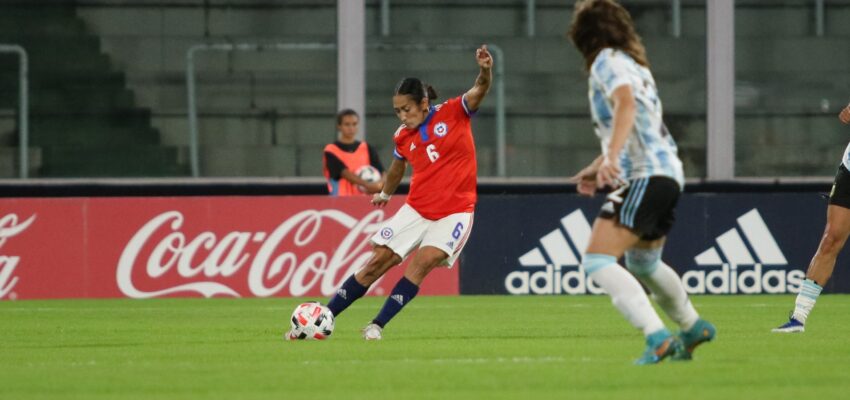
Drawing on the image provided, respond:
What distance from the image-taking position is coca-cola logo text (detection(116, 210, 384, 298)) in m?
16.4

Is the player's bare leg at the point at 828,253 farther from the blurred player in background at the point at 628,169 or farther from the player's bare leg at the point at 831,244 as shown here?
the blurred player in background at the point at 628,169

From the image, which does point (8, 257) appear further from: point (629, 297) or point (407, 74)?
point (629, 297)

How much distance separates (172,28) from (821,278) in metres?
10.6

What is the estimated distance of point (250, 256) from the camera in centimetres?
1650

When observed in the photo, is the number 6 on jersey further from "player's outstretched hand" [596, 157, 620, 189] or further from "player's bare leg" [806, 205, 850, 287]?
"player's outstretched hand" [596, 157, 620, 189]

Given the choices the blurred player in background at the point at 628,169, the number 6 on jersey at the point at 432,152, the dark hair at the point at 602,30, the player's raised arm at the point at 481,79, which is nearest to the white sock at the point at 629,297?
the blurred player in background at the point at 628,169

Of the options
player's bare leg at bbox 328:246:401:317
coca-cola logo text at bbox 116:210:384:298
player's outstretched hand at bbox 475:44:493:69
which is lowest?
coca-cola logo text at bbox 116:210:384:298

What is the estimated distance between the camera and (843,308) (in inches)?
566

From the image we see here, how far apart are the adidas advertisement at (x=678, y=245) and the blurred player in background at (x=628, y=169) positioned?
8.61 metres

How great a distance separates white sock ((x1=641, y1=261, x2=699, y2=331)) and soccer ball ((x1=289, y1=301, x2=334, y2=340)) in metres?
2.85

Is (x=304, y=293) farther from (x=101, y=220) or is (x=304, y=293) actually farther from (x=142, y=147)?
(x=142, y=147)

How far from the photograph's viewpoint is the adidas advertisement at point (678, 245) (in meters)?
16.7

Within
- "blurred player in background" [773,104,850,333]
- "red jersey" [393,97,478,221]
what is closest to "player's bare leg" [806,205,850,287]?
"blurred player in background" [773,104,850,333]

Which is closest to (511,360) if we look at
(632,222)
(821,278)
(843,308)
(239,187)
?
(632,222)
